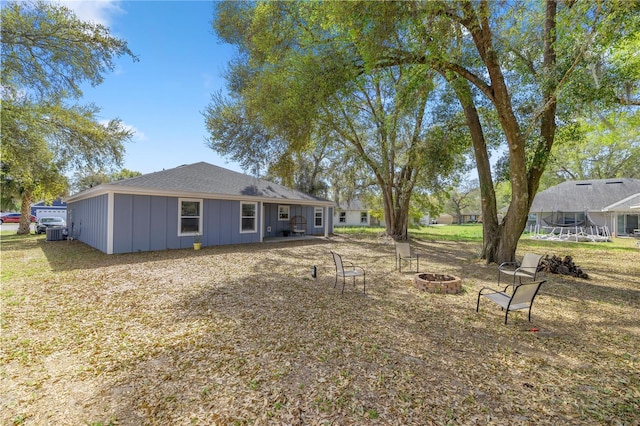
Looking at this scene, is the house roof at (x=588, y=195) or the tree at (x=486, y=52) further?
the house roof at (x=588, y=195)

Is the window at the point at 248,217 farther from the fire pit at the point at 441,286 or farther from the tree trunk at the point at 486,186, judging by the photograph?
the tree trunk at the point at 486,186

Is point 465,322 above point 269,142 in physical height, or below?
below

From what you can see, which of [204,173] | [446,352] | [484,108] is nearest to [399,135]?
[484,108]

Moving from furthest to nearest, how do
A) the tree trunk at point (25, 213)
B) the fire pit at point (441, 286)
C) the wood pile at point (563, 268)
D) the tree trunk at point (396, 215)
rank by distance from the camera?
1. the tree trunk at point (25, 213)
2. the tree trunk at point (396, 215)
3. the wood pile at point (563, 268)
4. the fire pit at point (441, 286)

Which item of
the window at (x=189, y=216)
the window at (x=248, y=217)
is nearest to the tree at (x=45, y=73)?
the window at (x=189, y=216)

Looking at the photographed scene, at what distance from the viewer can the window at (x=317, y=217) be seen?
63.1ft

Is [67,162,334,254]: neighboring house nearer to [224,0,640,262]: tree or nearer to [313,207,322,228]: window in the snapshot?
[313,207,322,228]: window

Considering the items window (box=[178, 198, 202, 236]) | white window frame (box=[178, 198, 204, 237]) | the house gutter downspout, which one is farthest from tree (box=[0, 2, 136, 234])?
window (box=[178, 198, 202, 236])

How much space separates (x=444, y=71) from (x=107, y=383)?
9324 mm

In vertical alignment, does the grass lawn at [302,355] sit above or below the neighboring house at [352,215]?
below

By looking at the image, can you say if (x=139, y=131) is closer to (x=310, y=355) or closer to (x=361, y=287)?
(x=361, y=287)

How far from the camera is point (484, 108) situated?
35.4 feet

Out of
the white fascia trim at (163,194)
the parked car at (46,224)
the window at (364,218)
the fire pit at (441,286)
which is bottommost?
the fire pit at (441,286)

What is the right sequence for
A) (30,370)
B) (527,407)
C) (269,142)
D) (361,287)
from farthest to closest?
(269,142) < (361,287) < (30,370) < (527,407)
